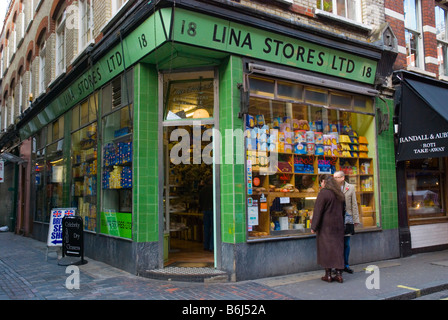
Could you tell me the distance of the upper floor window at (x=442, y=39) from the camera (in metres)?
11.9

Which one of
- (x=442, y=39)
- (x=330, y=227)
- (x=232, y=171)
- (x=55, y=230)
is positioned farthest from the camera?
(x=442, y=39)

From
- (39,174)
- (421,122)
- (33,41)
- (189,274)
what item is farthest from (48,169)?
(421,122)

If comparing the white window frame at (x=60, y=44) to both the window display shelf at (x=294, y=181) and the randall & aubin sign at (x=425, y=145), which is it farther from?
the randall & aubin sign at (x=425, y=145)

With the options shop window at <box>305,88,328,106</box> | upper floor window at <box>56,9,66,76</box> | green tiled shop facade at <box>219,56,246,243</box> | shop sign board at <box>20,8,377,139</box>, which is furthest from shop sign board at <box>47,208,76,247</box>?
shop window at <box>305,88,328,106</box>

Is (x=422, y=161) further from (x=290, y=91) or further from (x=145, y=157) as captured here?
(x=145, y=157)

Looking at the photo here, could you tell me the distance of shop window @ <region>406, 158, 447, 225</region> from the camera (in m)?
10.3

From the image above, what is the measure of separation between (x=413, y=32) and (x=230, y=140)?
7.53 m

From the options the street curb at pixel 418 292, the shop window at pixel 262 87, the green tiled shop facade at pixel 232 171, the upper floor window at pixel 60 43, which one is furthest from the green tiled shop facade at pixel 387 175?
the upper floor window at pixel 60 43

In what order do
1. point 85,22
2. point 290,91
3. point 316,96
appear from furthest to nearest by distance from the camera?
1. point 85,22
2. point 316,96
3. point 290,91

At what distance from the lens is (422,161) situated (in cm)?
1070

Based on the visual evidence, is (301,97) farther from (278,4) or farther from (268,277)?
(268,277)

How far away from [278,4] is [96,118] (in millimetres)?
5147

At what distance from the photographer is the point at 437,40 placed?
39.0 ft
